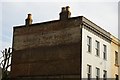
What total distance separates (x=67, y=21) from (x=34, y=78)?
7.89 m

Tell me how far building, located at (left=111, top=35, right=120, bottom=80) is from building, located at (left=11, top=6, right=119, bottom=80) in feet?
3.42

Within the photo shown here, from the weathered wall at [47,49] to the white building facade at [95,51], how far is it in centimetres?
91

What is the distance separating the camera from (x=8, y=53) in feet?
146

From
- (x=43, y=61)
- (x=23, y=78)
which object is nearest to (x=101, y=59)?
(x=43, y=61)

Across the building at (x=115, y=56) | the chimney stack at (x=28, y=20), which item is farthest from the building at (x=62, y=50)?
the building at (x=115, y=56)

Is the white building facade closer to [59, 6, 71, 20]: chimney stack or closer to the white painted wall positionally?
the white painted wall

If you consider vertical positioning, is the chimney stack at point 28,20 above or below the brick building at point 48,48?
above

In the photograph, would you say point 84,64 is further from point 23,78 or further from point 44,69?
point 23,78

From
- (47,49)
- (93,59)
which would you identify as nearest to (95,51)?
(93,59)

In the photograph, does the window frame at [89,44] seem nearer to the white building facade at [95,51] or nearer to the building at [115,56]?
the white building facade at [95,51]

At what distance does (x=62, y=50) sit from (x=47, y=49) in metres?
2.24

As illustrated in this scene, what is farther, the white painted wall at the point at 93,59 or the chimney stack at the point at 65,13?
the chimney stack at the point at 65,13

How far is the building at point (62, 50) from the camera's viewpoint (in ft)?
103

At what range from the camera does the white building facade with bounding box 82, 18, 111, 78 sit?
31477 millimetres
